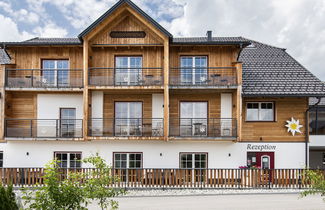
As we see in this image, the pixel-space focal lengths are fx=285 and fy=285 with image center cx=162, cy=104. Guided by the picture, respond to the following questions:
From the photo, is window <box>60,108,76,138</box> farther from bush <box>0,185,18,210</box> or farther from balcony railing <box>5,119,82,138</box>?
bush <box>0,185,18,210</box>

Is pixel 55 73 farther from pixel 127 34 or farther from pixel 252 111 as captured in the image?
pixel 252 111

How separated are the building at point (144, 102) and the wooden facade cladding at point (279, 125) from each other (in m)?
0.06

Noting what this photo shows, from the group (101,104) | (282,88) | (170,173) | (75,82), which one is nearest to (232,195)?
(170,173)

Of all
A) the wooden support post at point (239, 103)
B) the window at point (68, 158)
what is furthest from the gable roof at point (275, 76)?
the window at point (68, 158)

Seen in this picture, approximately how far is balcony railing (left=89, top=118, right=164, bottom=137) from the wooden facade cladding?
5.06 metres

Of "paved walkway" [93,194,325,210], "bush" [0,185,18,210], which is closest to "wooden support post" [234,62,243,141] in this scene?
"paved walkway" [93,194,325,210]

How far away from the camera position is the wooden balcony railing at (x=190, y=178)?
14.0 metres

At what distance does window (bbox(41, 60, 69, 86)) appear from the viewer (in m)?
16.5

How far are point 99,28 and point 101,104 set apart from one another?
4391 mm

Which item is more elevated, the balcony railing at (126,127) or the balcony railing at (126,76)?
the balcony railing at (126,76)

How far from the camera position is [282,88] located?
16516mm

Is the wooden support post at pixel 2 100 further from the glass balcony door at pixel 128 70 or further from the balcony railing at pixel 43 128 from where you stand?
the glass balcony door at pixel 128 70

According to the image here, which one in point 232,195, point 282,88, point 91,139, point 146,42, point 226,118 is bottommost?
point 232,195

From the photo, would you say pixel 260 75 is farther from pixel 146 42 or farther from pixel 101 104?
pixel 101 104
